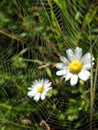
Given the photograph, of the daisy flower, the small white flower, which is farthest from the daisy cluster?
the small white flower

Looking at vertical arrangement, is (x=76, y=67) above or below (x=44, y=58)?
below

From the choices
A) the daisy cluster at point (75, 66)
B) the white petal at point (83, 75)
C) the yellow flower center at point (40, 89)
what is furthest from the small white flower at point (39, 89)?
the white petal at point (83, 75)

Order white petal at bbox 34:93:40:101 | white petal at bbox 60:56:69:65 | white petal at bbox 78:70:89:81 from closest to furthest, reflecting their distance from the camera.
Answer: white petal at bbox 78:70:89:81 < white petal at bbox 60:56:69:65 < white petal at bbox 34:93:40:101

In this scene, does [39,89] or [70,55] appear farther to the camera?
[39,89]

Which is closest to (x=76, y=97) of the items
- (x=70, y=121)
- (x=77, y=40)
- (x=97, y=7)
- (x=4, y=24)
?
(x=70, y=121)

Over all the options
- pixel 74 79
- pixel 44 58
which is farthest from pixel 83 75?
pixel 44 58

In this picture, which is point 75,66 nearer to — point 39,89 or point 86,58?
point 86,58

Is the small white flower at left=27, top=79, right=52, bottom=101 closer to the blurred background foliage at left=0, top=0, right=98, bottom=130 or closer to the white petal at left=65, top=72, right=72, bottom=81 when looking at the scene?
the blurred background foliage at left=0, top=0, right=98, bottom=130

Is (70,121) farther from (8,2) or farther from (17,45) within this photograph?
(8,2)
